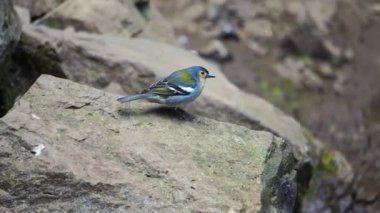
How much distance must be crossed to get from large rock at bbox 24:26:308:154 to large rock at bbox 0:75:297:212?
4.01 ft

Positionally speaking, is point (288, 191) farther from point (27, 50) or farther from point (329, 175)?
point (27, 50)

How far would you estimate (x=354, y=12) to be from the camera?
11297mm

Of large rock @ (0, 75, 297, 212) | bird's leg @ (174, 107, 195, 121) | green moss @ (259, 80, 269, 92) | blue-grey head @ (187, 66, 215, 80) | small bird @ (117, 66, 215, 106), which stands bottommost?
large rock @ (0, 75, 297, 212)

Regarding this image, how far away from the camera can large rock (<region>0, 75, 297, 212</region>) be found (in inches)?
169

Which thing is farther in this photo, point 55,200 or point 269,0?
point 269,0

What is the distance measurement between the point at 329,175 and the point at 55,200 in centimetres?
371

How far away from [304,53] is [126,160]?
21.5 ft

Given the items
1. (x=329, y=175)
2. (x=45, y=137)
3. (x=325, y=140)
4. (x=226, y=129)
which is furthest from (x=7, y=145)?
(x=325, y=140)

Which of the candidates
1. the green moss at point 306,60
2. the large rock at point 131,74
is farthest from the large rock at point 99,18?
the green moss at point 306,60

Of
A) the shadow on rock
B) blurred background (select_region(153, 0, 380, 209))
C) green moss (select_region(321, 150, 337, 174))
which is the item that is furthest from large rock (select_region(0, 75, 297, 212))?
blurred background (select_region(153, 0, 380, 209))

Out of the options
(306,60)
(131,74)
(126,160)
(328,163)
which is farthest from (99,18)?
(306,60)

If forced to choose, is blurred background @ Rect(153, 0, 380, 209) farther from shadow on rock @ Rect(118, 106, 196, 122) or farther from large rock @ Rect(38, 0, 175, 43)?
shadow on rock @ Rect(118, 106, 196, 122)

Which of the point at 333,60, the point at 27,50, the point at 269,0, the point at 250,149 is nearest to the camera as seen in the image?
the point at 250,149

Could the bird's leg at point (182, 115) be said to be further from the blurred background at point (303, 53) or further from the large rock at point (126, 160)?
the blurred background at point (303, 53)
